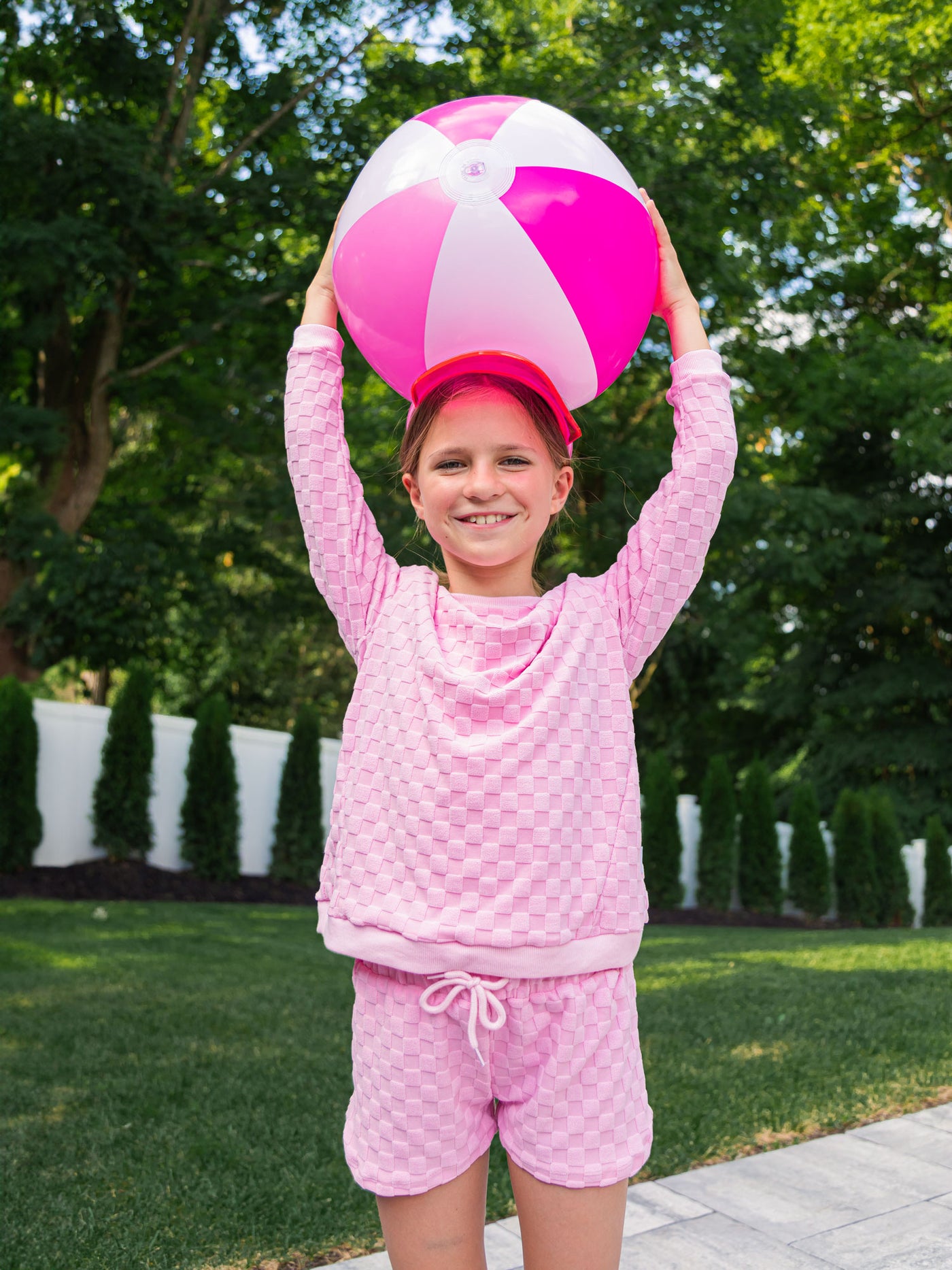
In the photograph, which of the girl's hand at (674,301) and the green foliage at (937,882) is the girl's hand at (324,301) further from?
the green foliage at (937,882)

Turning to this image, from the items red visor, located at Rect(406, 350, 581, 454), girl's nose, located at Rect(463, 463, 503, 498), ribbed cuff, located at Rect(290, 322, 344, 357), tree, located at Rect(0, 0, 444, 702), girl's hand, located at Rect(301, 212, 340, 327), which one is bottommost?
girl's nose, located at Rect(463, 463, 503, 498)

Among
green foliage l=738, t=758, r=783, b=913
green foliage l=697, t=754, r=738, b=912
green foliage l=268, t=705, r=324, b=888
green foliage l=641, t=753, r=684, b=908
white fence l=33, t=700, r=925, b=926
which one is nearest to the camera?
white fence l=33, t=700, r=925, b=926

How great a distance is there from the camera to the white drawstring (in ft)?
4.76

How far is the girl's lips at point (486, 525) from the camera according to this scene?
167cm

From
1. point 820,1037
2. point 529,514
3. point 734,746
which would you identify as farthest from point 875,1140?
point 734,746

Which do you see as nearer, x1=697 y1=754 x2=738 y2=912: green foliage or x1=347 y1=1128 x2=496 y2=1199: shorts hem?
x1=347 y1=1128 x2=496 y2=1199: shorts hem

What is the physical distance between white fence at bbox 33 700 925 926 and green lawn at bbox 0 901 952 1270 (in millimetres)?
2328

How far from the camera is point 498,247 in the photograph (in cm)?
164

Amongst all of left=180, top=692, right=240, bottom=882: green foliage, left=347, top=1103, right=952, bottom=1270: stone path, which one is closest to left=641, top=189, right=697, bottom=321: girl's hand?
left=347, top=1103, right=952, bottom=1270: stone path

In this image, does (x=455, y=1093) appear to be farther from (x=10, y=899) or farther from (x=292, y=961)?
(x=10, y=899)

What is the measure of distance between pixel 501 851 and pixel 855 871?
12.2 metres

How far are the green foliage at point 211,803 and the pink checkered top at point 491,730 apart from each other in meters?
8.30

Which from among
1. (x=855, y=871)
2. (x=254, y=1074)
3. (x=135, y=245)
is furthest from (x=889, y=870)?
(x=254, y=1074)

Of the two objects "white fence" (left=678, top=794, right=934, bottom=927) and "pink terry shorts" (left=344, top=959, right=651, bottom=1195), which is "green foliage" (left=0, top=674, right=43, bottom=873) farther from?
"pink terry shorts" (left=344, top=959, right=651, bottom=1195)
